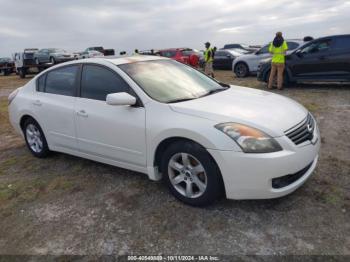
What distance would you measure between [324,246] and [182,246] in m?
1.19

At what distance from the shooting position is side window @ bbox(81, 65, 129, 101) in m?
3.91

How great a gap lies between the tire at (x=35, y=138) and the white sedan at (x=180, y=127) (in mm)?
197

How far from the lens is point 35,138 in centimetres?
521

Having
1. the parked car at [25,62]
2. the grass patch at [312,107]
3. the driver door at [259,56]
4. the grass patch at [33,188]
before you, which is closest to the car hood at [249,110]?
the grass patch at [33,188]

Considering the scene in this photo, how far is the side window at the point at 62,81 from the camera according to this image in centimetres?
446

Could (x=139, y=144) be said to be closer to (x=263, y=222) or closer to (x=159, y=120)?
(x=159, y=120)

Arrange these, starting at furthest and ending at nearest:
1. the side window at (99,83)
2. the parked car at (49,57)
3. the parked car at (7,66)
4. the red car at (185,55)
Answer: the parked car at (7,66), the parked car at (49,57), the red car at (185,55), the side window at (99,83)

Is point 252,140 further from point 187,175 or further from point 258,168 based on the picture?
point 187,175

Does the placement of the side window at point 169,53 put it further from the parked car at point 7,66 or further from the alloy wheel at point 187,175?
the alloy wheel at point 187,175

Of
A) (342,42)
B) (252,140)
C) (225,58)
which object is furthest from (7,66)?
(252,140)

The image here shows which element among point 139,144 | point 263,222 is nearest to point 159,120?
point 139,144

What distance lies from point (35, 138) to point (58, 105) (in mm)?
1054

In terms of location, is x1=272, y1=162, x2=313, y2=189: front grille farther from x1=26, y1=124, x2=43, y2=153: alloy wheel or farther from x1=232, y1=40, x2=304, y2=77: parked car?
x1=232, y1=40, x2=304, y2=77: parked car

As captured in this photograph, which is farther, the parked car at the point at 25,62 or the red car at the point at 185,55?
the parked car at the point at 25,62
